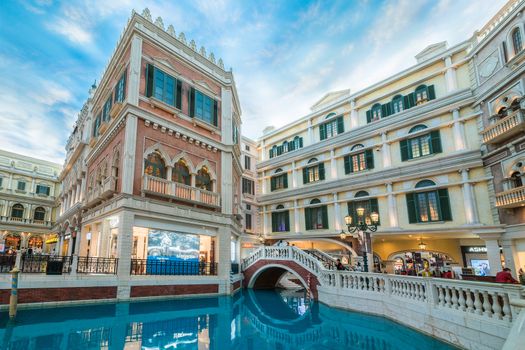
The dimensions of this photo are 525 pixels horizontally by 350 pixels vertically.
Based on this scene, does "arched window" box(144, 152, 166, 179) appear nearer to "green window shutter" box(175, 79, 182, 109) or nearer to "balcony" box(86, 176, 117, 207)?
"balcony" box(86, 176, 117, 207)

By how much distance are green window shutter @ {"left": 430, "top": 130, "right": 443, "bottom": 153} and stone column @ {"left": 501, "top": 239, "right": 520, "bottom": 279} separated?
18.8 feet

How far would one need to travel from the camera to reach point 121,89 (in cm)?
1562

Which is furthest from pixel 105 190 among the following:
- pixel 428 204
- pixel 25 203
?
pixel 25 203

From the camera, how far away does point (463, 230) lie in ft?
53.2

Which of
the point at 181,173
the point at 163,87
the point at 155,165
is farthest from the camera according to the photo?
the point at 181,173

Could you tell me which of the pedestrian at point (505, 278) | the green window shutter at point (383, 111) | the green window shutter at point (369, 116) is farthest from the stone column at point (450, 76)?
the pedestrian at point (505, 278)

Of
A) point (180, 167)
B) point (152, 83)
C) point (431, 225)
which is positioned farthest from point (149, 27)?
point (431, 225)

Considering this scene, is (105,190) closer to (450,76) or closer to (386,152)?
(386,152)

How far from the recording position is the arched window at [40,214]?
111 feet

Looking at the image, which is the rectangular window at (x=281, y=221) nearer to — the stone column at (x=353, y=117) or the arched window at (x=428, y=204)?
the stone column at (x=353, y=117)

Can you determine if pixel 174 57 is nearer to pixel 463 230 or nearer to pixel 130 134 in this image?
pixel 130 134

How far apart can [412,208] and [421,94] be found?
23.0 feet

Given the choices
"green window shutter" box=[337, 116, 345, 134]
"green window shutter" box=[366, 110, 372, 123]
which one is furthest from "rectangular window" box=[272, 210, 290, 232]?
"green window shutter" box=[366, 110, 372, 123]

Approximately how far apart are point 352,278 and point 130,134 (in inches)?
443
